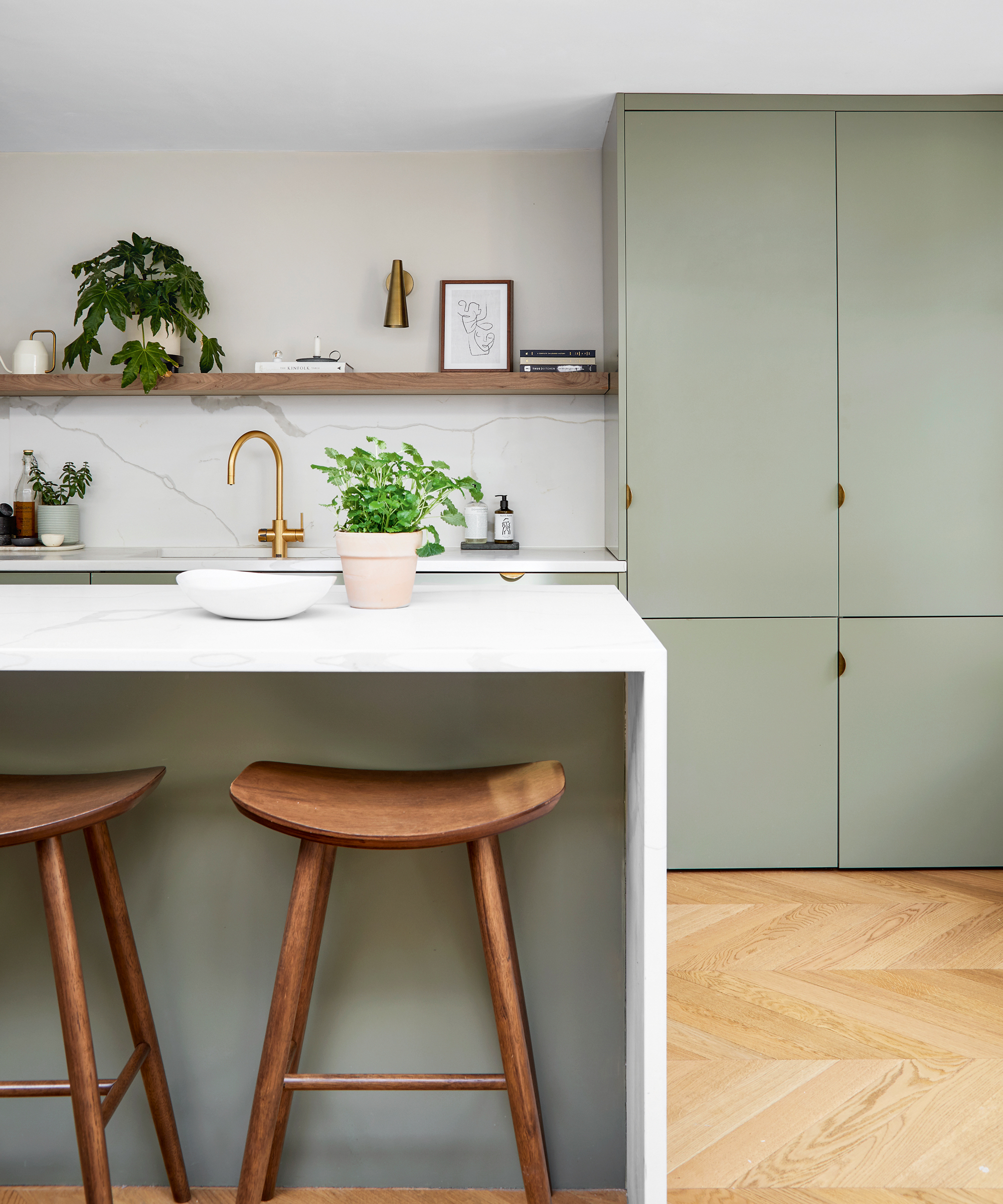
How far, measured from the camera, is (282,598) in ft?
3.94

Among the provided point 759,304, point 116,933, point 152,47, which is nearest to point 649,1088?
point 116,933

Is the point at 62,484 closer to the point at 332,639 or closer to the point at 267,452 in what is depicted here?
the point at 267,452

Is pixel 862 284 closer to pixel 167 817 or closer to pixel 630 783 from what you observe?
pixel 630 783

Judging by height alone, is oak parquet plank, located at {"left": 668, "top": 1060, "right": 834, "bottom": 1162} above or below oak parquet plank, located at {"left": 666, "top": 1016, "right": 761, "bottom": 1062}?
below

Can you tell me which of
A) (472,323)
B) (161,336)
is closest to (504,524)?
(472,323)

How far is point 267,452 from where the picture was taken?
3.19 metres

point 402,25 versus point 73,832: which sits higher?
point 402,25

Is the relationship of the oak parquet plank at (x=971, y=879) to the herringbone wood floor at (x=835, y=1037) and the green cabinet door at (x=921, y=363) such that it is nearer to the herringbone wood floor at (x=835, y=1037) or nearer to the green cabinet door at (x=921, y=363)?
the herringbone wood floor at (x=835, y=1037)

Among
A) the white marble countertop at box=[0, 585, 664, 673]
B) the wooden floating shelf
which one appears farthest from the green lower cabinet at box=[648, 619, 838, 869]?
the white marble countertop at box=[0, 585, 664, 673]

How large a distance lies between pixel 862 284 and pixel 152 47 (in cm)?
209

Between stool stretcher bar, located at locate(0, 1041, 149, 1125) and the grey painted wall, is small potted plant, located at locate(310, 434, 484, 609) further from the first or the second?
stool stretcher bar, located at locate(0, 1041, 149, 1125)

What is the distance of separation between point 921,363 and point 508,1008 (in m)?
2.30

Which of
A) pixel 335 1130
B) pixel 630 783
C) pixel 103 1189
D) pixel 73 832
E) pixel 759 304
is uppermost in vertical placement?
pixel 759 304

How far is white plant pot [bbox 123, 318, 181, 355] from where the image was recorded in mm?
2971
